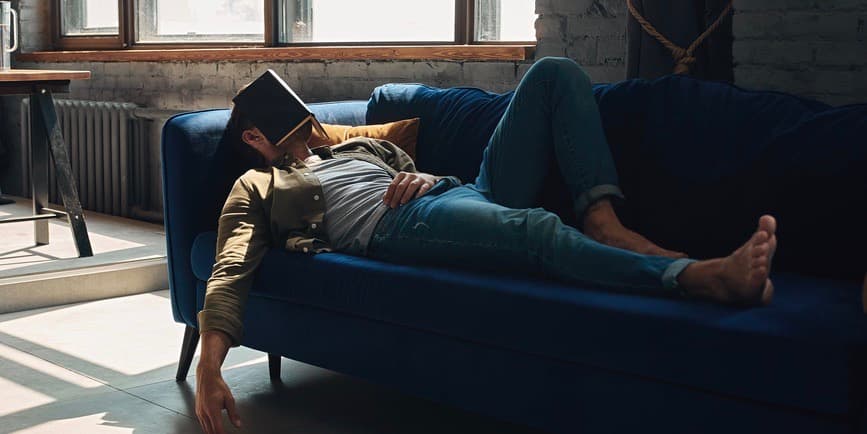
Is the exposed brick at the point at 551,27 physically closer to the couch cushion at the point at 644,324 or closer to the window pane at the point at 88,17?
the couch cushion at the point at 644,324

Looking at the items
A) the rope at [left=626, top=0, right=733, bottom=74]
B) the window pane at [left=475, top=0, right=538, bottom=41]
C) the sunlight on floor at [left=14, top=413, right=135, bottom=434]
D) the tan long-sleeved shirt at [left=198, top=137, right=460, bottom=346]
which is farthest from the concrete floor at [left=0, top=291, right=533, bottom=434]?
the window pane at [left=475, top=0, right=538, bottom=41]

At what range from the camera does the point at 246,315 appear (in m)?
2.63

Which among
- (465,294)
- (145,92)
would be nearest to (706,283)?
(465,294)

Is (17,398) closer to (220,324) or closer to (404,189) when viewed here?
(220,324)

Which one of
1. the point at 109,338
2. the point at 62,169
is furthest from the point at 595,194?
the point at 62,169

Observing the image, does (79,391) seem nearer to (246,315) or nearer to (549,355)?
(246,315)

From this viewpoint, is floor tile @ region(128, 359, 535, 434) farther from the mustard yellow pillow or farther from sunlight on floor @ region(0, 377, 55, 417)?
the mustard yellow pillow

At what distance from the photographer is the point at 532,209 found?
7.32 ft

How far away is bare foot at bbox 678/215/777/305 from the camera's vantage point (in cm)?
179

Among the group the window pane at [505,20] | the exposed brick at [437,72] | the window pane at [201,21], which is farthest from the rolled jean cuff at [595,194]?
the window pane at [201,21]

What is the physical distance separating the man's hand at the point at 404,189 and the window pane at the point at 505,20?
142cm

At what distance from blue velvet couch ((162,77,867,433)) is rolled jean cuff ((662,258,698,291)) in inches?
1.3

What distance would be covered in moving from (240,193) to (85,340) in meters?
1.16

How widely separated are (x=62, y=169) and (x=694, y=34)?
270 cm
